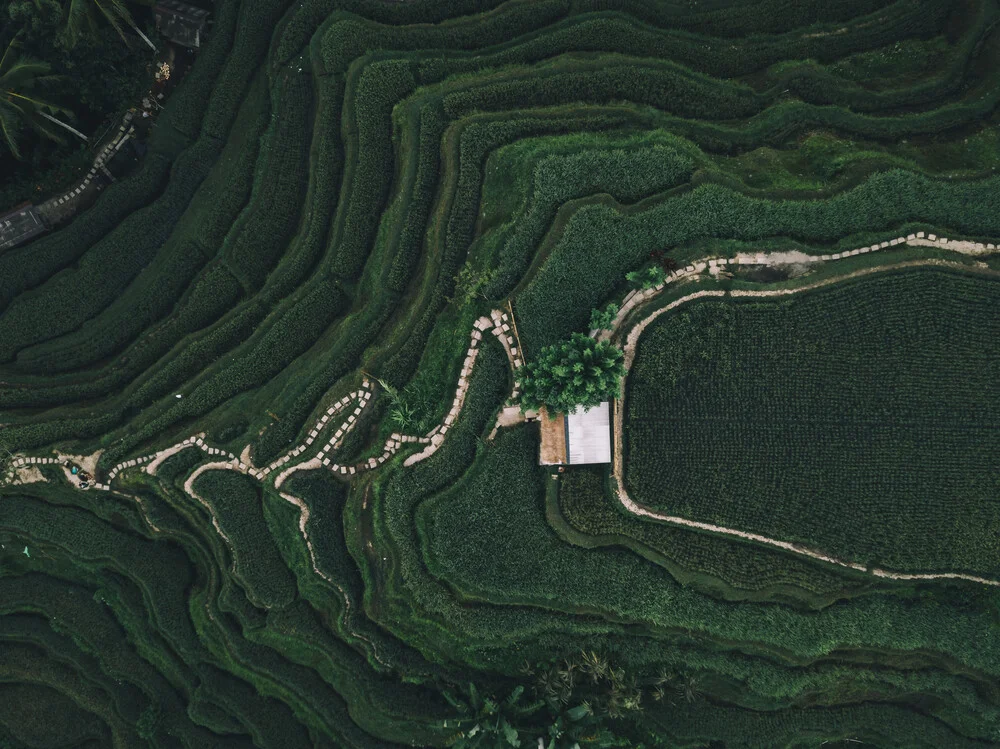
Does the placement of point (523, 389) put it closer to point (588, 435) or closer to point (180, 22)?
point (588, 435)

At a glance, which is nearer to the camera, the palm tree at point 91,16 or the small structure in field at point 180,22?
the palm tree at point 91,16

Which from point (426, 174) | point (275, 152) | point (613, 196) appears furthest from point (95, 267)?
point (613, 196)

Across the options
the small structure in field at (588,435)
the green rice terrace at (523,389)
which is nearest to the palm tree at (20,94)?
the green rice terrace at (523,389)

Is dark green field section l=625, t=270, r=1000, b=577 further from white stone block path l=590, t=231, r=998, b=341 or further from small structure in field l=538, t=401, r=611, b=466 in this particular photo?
small structure in field l=538, t=401, r=611, b=466

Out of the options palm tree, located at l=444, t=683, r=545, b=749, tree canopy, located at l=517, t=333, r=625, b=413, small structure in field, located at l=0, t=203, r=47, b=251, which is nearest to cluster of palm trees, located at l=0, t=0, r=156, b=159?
small structure in field, located at l=0, t=203, r=47, b=251

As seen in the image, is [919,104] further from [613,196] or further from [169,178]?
[169,178]

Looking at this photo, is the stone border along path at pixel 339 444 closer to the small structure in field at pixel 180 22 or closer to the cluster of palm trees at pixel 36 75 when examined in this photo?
the cluster of palm trees at pixel 36 75

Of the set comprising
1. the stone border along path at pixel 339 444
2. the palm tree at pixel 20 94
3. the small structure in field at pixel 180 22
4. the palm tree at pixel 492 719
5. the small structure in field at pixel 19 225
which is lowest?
the palm tree at pixel 492 719

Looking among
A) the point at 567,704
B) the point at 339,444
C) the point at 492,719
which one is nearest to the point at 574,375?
the point at 339,444
